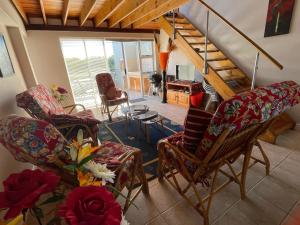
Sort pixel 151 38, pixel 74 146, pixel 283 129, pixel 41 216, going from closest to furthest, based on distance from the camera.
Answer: pixel 41 216, pixel 74 146, pixel 283 129, pixel 151 38

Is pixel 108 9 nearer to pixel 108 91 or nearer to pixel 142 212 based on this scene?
pixel 108 91

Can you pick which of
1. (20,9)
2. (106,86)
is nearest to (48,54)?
(20,9)

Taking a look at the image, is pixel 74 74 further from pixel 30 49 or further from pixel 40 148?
pixel 40 148

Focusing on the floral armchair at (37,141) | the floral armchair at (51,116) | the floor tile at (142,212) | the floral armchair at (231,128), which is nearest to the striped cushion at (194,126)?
the floral armchair at (231,128)

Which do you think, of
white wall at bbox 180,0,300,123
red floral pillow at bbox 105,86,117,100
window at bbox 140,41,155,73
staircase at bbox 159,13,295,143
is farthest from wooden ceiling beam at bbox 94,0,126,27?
white wall at bbox 180,0,300,123

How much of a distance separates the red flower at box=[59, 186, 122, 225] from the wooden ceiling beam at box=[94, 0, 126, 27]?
9.49ft

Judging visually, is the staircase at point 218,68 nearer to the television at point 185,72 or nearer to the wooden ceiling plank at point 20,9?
the television at point 185,72

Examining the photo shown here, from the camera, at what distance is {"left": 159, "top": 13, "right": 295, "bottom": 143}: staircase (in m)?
2.69

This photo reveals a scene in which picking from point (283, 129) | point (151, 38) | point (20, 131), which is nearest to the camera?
point (20, 131)

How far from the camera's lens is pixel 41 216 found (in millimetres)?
548

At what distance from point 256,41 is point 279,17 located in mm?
458

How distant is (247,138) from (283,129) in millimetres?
1794

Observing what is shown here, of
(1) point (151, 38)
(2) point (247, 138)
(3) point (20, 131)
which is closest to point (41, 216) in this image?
(3) point (20, 131)

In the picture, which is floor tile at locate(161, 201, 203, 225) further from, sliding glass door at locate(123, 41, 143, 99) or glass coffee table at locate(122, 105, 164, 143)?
sliding glass door at locate(123, 41, 143, 99)
